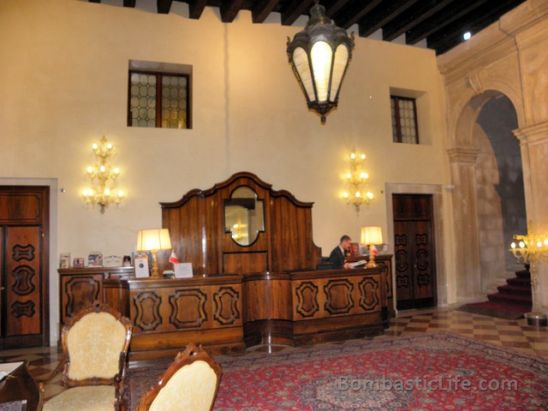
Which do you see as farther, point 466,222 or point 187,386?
point 466,222

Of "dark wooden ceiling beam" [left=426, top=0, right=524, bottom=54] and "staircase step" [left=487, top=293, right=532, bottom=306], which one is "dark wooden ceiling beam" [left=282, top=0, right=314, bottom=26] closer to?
"dark wooden ceiling beam" [left=426, top=0, right=524, bottom=54]

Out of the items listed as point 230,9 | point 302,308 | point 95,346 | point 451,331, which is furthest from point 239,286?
point 230,9

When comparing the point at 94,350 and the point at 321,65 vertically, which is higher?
the point at 321,65

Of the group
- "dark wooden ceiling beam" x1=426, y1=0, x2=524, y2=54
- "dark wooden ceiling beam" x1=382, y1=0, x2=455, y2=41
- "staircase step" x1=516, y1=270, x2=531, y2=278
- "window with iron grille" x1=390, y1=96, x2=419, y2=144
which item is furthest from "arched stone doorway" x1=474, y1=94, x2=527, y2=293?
"dark wooden ceiling beam" x1=382, y1=0, x2=455, y2=41

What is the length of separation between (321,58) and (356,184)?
5.74 meters

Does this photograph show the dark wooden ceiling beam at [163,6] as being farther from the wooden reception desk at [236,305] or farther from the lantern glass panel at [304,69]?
the lantern glass panel at [304,69]

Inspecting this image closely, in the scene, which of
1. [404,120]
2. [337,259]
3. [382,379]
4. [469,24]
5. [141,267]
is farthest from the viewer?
[404,120]

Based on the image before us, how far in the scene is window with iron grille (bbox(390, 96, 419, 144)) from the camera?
960cm

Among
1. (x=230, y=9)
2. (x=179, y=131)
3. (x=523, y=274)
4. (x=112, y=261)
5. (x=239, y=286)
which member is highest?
(x=230, y=9)

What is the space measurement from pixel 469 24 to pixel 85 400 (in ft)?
30.7

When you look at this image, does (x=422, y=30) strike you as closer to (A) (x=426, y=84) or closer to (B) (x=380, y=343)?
(A) (x=426, y=84)

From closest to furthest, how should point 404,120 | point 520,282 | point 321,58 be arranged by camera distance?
point 321,58, point 520,282, point 404,120

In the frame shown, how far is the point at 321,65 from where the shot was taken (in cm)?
293

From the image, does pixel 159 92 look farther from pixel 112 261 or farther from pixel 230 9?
pixel 112 261
